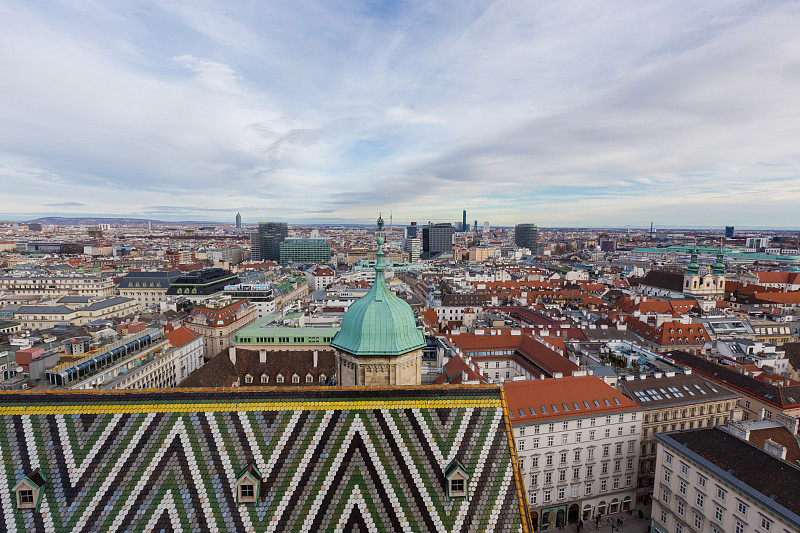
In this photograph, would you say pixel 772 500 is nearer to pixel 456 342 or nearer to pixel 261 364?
pixel 456 342

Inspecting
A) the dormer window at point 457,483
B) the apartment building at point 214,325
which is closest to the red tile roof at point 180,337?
the apartment building at point 214,325

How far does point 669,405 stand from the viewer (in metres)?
50.1

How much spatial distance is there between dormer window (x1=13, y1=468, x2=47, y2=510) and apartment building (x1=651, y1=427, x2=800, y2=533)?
4186 cm

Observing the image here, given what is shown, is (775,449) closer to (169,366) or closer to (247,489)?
(247,489)

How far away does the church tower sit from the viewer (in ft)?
93.5

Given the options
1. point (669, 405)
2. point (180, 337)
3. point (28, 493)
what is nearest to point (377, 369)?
point (28, 493)

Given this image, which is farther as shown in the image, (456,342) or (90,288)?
(90,288)

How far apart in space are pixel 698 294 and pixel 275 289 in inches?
5229

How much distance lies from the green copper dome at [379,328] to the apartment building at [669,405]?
3401cm

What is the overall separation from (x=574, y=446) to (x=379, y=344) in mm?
28799

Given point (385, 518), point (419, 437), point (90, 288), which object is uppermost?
point (419, 437)

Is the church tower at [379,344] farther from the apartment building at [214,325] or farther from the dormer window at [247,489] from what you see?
the apartment building at [214,325]

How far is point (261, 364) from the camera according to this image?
223 ft

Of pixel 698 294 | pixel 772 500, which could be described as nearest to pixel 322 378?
pixel 772 500
